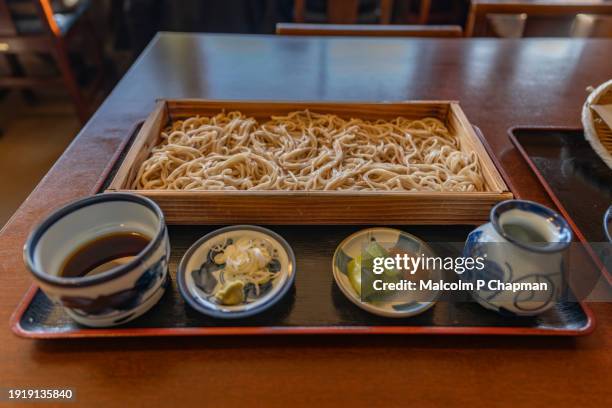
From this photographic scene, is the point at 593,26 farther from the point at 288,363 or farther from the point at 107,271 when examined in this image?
the point at 107,271

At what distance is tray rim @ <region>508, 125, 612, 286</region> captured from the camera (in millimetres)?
814

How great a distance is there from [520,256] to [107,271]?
64cm

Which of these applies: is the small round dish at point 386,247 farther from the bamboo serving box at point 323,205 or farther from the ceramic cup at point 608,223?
the ceramic cup at point 608,223

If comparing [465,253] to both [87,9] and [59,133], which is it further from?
[87,9]

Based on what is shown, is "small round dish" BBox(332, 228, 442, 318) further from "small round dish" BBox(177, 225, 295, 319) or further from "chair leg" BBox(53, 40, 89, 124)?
"chair leg" BBox(53, 40, 89, 124)

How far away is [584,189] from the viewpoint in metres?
1.02

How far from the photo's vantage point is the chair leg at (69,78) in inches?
94.9

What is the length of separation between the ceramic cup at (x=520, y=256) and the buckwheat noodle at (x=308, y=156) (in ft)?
0.77

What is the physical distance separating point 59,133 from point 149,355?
265 centimetres

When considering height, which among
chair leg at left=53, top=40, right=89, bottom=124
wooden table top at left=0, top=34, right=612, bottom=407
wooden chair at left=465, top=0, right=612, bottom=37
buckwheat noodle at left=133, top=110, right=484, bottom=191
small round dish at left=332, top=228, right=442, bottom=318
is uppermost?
wooden chair at left=465, top=0, right=612, bottom=37

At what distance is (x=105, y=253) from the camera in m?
0.74

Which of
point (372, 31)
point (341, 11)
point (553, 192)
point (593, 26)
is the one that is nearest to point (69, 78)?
point (341, 11)

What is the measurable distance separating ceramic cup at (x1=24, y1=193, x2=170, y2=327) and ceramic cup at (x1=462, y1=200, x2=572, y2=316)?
21.3 inches

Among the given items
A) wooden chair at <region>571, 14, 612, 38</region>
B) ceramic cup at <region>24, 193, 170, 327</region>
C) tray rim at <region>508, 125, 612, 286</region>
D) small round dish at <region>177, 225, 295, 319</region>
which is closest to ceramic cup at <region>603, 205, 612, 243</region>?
tray rim at <region>508, 125, 612, 286</region>
